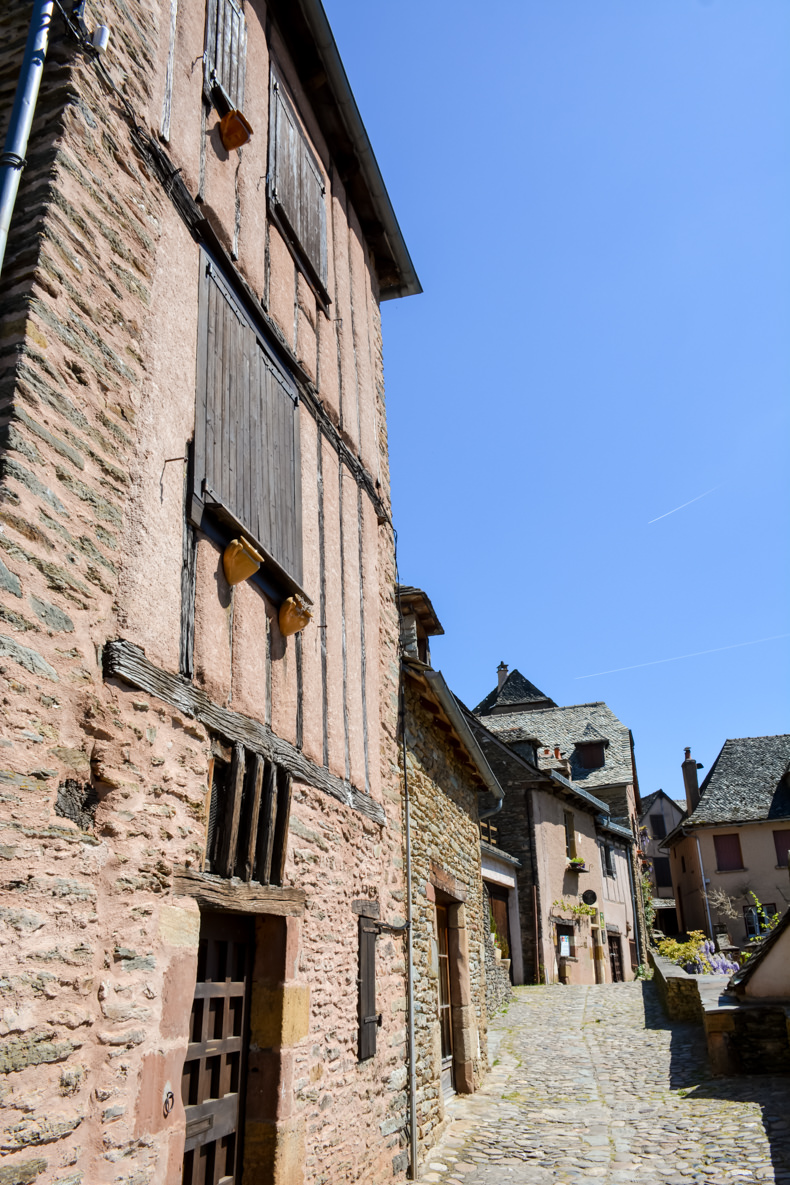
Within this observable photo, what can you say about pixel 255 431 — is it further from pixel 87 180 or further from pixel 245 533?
pixel 87 180

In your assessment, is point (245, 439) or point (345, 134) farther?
point (345, 134)

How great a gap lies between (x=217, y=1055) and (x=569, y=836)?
1791cm

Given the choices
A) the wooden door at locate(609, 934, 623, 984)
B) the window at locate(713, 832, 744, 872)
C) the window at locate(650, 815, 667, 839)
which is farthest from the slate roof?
the window at locate(650, 815, 667, 839)

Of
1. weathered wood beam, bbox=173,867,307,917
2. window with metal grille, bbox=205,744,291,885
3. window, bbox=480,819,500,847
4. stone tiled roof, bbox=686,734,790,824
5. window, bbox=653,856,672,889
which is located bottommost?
weathered wood beam, bbox=173,867,307,917

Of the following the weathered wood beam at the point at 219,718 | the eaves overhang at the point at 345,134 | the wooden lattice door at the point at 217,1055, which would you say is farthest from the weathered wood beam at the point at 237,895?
the eaves overhang at the point at 345,134

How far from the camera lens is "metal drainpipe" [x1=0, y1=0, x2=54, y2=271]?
9.65 feet

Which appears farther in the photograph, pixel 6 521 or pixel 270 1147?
pixel 270 1147

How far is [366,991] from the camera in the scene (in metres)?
5.40

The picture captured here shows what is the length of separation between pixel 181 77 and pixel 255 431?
1817mm

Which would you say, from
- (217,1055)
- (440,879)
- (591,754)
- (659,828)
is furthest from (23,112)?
(659,828)

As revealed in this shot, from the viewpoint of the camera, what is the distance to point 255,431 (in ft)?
15.4

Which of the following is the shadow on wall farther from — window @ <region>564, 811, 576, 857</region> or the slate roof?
the slate roof

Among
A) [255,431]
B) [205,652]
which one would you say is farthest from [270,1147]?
[255,431]

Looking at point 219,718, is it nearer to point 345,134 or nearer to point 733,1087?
point 345,134
